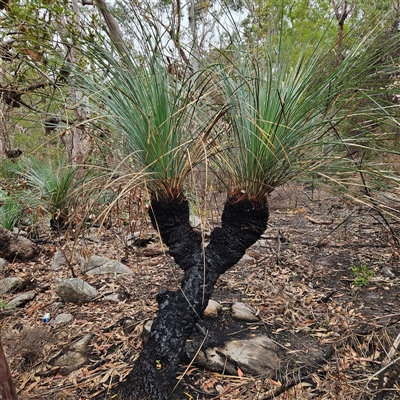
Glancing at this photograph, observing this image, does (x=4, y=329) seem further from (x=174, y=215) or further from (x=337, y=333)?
(x=337, y=333)

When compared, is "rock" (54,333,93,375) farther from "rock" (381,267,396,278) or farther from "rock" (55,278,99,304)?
"rock" (381,267,396,278)

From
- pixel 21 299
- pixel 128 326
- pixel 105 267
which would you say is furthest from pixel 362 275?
pixel 21 299

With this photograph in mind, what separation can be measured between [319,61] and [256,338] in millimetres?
1515

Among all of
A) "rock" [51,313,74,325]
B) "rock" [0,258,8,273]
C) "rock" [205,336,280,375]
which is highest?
"rock" [0,258,8,273]

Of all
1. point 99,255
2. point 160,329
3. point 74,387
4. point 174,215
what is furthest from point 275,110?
point 99,255

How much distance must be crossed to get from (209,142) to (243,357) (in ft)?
3.67

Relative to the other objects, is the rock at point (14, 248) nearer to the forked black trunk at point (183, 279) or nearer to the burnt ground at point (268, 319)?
the burnt ground at point (268, 319)

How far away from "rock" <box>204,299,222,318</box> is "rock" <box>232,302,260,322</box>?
0.10 metres

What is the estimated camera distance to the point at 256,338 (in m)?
1.81

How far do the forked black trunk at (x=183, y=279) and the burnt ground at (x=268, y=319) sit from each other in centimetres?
13

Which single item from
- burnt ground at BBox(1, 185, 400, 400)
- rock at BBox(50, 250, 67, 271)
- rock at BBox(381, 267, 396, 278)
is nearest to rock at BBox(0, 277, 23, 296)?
burnt ground at BBox(1, 185, 400, 400)

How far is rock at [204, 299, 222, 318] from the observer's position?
199 cm

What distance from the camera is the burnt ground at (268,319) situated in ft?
4.78

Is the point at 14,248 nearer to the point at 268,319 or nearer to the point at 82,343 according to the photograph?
the point at 82,343
